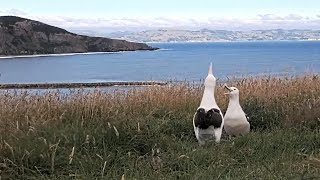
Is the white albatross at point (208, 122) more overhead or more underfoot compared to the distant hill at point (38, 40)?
more overhead

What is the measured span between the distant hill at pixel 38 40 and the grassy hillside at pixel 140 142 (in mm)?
116561

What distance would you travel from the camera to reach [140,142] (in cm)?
616

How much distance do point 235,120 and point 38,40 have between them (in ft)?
413

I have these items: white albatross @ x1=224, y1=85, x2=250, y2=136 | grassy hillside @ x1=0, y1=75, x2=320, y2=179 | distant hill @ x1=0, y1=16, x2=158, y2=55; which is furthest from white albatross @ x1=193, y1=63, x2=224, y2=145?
distant hill @ x1=0, y1=16, x2=158, y2=55

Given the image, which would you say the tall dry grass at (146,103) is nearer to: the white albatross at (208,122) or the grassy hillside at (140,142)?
the grassy hillside at (140,142)

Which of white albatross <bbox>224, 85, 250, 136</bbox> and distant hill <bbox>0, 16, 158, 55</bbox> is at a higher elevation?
white albatross <bbox>224, 85, 250, 136</bbox>

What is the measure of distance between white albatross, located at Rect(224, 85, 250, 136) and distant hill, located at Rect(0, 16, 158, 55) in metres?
118

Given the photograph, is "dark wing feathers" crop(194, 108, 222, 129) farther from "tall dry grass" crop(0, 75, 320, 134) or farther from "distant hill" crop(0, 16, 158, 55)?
"distant hill" crop(0, 16, 158, 55)

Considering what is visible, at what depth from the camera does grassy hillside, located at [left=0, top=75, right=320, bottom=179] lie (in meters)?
5.16

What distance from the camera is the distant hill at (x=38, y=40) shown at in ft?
400

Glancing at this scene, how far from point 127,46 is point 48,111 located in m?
156

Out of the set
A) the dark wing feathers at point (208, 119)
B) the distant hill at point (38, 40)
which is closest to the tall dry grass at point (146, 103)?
the dark wing feathers at point (208, 119)

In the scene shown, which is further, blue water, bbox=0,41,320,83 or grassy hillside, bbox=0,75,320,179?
blue water, bbox=0,41,320,83

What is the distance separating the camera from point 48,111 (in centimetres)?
762
